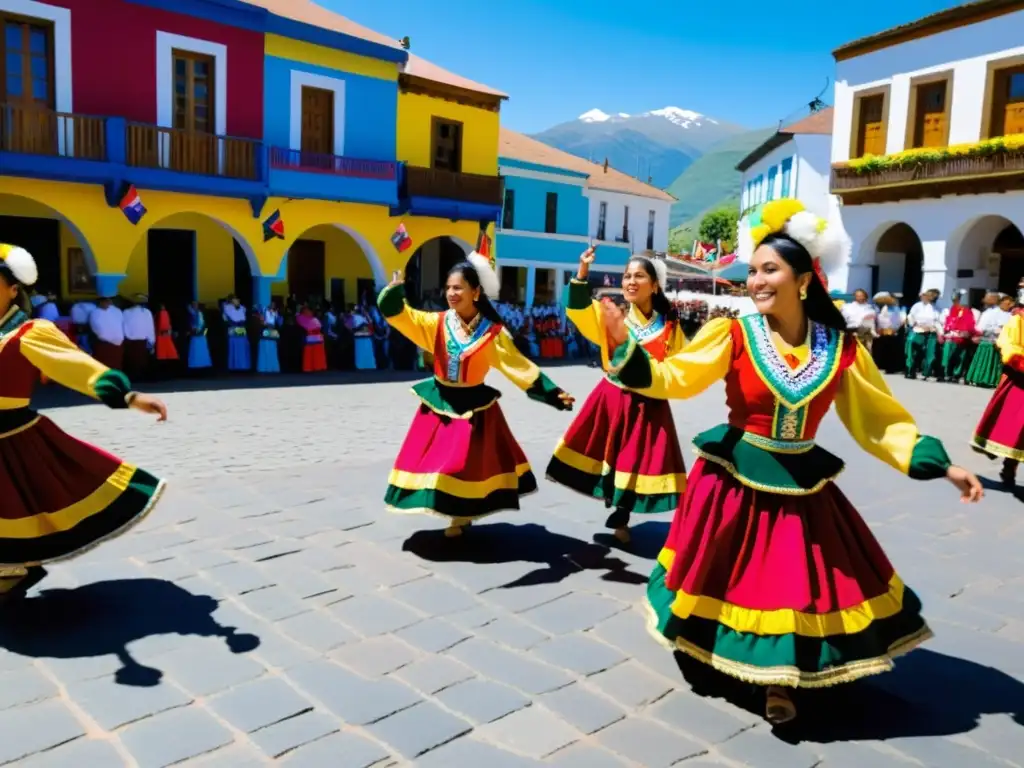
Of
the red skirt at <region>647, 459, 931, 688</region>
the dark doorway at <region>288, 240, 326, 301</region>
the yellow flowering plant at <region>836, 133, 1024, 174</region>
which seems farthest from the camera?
the dark doorway at <region>288, 240, 326, 301</region>

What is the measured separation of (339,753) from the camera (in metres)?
3.25

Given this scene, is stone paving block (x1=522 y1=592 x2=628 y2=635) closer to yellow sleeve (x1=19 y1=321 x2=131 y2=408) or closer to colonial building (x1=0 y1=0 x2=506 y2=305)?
yellow sleeve (x1=19 y1=321 x2=131 y2=408)

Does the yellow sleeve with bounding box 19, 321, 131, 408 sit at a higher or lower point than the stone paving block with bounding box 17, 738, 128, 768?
higher

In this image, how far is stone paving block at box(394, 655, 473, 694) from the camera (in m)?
3.82

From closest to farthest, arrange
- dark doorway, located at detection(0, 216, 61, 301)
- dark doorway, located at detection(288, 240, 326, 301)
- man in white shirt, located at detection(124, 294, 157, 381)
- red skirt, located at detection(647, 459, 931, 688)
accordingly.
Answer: red skirt, located at detection(647, 459, 931, 688), man in white shirt, located at detection(124, 294, 157, 381), dark doorway, located at detection(0, 216, 61, 301), dark doorway, located at detection(288, 240, 326, 301)

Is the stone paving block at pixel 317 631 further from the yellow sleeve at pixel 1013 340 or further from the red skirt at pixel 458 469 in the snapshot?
the yellow sleeve at pixel 1013 340

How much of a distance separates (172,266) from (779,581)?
17.6m

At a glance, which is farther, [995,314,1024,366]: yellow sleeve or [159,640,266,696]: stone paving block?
[995,314,1024,366]: yellow sleeve

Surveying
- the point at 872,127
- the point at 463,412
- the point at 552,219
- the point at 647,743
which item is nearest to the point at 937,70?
the point at 872,127

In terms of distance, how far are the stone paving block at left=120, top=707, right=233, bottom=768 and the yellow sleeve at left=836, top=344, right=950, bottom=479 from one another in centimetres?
271

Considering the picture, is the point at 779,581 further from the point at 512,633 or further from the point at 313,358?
the point at 313,358

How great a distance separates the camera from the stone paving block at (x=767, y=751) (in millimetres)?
3266

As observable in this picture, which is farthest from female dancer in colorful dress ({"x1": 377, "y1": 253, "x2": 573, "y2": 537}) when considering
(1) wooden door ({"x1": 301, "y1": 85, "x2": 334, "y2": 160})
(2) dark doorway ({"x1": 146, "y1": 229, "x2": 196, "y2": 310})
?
(2) dark doorway ({"x1": 146, "y1": 229, "x2": 196, "y2": 310})

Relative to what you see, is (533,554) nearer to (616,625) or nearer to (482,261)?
(616,625)
